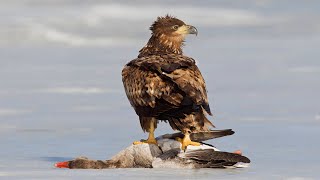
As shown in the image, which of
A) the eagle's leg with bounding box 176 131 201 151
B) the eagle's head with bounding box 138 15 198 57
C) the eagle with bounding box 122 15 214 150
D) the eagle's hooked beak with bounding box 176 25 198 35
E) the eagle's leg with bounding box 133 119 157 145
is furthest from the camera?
the eagle's hooked beak with bounding box 176 25 198 35

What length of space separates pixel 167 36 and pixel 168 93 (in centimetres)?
273

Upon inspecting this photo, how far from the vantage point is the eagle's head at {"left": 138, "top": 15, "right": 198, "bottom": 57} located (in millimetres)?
18188

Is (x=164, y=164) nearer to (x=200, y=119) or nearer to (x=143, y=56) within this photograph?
(x=200, y=119)

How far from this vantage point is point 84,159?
16.8 meters

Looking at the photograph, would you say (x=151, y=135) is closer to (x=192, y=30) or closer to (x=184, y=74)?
(x=184, y=74)

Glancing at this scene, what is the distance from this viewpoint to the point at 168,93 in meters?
15.8

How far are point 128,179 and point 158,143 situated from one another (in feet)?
8.78

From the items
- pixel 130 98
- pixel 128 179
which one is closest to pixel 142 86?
pixel 130 98

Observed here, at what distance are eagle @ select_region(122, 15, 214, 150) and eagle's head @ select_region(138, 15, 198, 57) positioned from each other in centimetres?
49

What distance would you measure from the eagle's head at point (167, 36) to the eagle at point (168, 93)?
1.60ft

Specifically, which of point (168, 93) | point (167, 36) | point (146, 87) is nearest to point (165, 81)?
point (168, 93)

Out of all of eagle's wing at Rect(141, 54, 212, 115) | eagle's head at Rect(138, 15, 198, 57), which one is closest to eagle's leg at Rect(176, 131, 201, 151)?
eagle's wing at Rect(141, 54, 212, 115)

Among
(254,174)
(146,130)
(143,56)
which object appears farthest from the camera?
(143,56)

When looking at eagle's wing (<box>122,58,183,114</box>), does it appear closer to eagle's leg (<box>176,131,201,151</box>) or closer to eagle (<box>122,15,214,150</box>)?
eagle (<box>122,15,214,150</box>)
